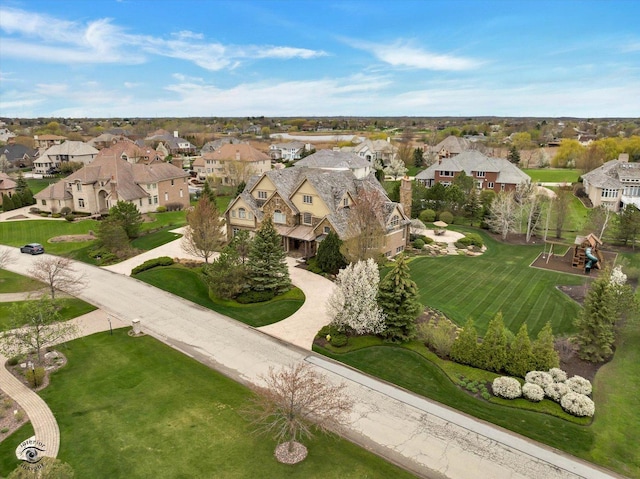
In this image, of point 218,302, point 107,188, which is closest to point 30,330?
point 218,302

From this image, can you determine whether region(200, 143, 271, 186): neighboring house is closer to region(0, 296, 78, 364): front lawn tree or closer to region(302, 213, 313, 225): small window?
region(302, 213, 313, 225): small window

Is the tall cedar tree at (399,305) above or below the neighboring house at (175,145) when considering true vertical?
below

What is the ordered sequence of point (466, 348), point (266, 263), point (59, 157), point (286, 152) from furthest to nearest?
point (286, 152), point (59, 157), point (266, 263), point (466, 348)

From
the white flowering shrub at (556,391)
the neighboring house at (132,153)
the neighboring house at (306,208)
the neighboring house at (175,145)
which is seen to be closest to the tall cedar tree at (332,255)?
the neighboring house at (306,208)

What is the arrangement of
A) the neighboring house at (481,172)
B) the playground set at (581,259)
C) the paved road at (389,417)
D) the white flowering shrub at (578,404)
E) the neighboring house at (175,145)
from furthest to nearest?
the neighboring house at (175,145) → the neighboring house at (481,172) → the playground set at (581,259) → the white flowering shrub at (578,404) → the paved road at (389,417)

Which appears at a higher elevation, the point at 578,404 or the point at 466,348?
the point at 466,348

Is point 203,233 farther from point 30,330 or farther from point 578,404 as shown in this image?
point 578,404

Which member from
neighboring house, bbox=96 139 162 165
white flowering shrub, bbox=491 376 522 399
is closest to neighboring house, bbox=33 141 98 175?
neighboring house, bbox=96 139 162 165

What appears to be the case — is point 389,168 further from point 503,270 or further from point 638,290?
point 638,290

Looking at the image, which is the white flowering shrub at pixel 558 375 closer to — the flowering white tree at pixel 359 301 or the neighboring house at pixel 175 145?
the flowering white tree at pixel 359 301
